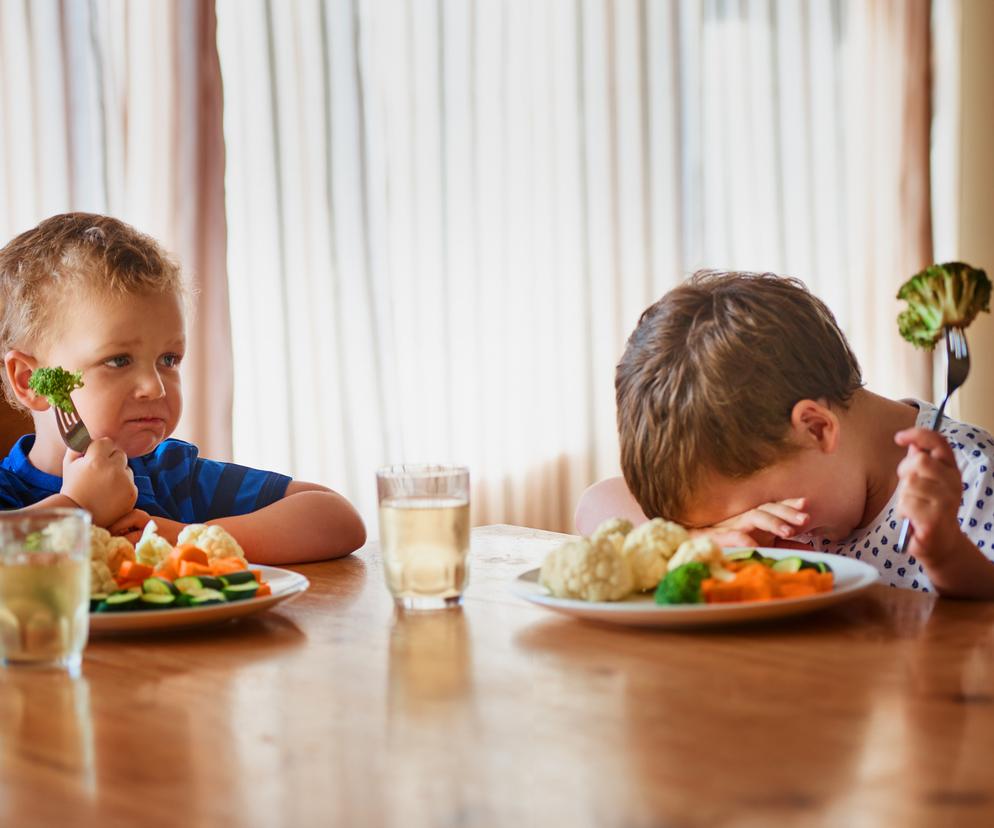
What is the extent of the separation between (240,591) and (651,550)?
34cm

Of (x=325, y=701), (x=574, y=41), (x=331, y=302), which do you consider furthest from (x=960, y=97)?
(x=325, y=701)

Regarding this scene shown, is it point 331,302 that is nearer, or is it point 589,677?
point 589,677

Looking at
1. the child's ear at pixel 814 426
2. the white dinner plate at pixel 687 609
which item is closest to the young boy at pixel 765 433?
the child's ear at pixel 814 426

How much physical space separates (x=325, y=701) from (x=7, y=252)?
1.26m

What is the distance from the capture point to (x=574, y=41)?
3885 mm

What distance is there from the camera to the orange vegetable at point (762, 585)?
934mm

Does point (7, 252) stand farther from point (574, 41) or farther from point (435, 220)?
point (574, 41)

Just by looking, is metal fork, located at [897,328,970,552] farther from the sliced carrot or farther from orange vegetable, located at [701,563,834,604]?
the sliced carrot

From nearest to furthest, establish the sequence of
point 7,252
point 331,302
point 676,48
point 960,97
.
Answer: point 7,252 → point 331,302 → point 676,48 → point 960,97

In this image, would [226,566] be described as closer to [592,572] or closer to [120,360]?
[592,572]

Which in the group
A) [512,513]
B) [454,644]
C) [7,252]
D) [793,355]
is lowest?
[512,513]

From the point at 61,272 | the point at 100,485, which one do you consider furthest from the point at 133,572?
the point at 61,272

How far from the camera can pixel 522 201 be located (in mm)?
3777

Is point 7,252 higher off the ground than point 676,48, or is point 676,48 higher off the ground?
point 676,48
